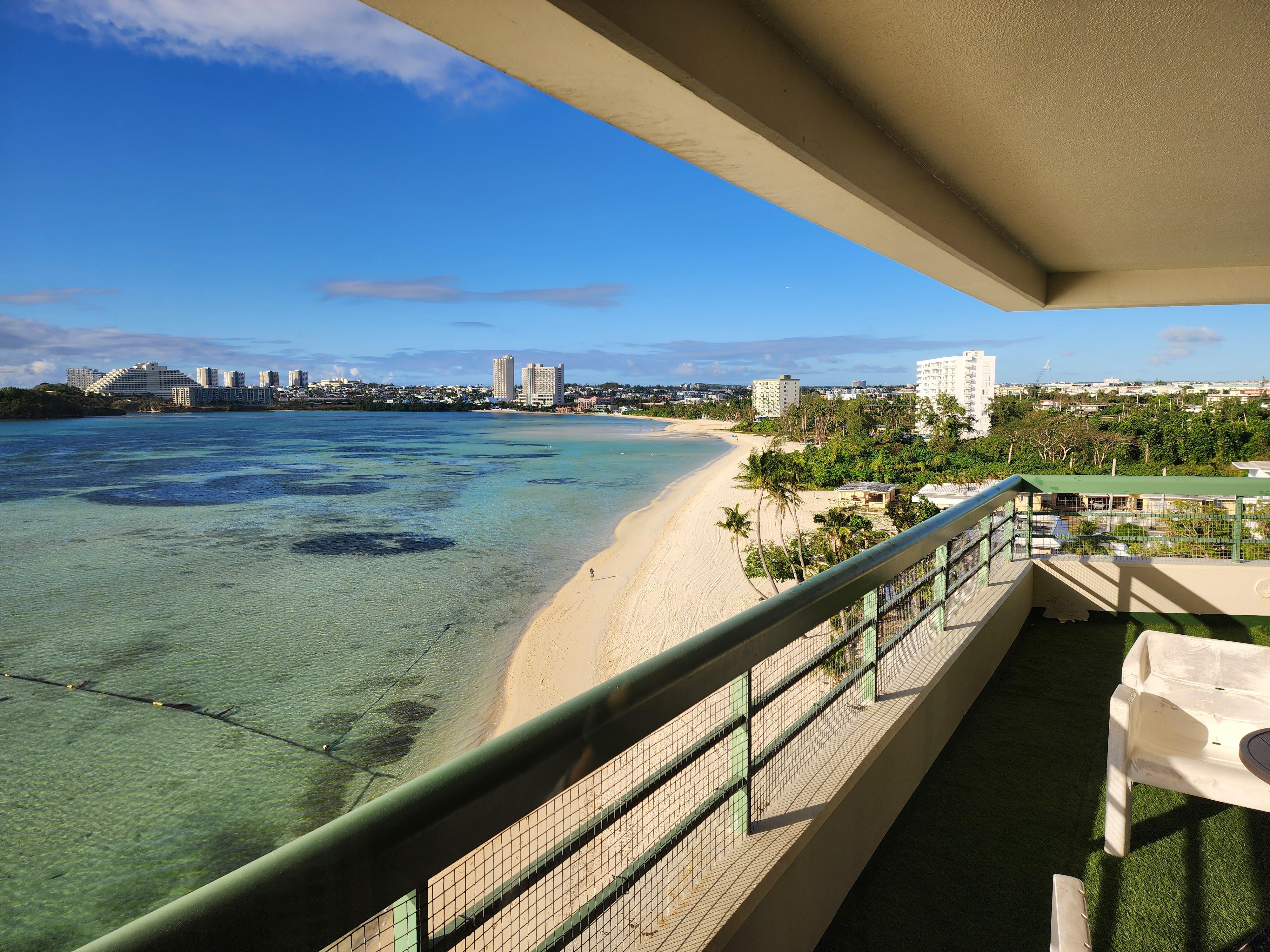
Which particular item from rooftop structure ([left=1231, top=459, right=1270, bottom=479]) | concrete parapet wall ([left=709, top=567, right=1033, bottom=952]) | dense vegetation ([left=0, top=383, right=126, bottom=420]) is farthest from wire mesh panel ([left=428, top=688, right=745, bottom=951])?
dense vegetation ([left=0, top=383, right=126, bottom=420])

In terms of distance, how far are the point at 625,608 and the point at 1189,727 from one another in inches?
756

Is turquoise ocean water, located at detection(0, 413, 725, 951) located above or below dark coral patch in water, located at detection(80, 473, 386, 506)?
below

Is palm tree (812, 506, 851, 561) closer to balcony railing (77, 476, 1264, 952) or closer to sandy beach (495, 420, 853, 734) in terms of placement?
sandy beach (495, 420, 853, 734)

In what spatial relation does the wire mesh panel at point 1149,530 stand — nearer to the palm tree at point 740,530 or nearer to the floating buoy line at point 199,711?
the floating buoy line at point 199,711

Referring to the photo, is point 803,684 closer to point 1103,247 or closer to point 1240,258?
point 1103,247

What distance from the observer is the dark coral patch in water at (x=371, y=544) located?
3503 centimetres

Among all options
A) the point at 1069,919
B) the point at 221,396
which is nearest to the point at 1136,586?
the point at 1069,919

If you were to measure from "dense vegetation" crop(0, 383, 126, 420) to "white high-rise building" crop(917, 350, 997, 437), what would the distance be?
4912 inches

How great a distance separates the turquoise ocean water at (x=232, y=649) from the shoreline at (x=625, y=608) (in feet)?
3.15

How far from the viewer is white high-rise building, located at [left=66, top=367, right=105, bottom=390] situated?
395 feet

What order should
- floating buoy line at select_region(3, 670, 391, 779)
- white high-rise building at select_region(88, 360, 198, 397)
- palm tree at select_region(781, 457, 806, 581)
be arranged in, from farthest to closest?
1. white high-rise building at select_region(88, 360, 198, 397)
2. palm tree at select_region(781, 457, 806, 581)
3. floating buoy line at select_region(3, 670, 391, 779)

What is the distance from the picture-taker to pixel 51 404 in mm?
106875

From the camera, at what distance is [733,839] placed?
1.36m

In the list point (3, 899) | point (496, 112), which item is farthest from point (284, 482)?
point (496, 112)
